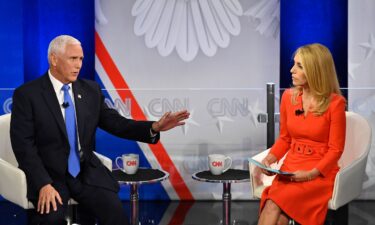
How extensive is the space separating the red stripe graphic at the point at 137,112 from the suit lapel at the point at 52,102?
1.33m

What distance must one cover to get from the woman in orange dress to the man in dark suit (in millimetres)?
664

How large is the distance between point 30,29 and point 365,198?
304 cm

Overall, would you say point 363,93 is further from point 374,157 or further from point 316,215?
point 316,215

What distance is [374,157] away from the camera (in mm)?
4324

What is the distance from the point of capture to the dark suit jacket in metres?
2.93

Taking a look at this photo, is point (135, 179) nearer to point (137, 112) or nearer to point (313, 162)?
point (137, 112)

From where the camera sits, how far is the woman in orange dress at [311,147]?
10.4ft

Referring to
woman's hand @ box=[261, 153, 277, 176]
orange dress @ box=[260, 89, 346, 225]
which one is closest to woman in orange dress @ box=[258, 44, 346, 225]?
orange dress @ box=[260, 89, 346, 225]

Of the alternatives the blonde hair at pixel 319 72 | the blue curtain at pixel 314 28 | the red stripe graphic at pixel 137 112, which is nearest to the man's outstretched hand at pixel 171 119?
the blonde hair at pixel 319 72

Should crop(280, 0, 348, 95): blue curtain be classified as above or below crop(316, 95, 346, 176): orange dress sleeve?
above

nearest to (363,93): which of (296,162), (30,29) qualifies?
(296,162)

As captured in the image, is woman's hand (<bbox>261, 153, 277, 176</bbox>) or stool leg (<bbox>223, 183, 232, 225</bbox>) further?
stool leg (<bbox>223, 183, 232, 225</bbox>)

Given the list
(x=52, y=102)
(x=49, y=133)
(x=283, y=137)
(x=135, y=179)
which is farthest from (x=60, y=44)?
(x=283, y=137)

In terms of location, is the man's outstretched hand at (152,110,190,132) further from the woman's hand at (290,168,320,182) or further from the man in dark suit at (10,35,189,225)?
the woman's hand at (290,168,320,182)
